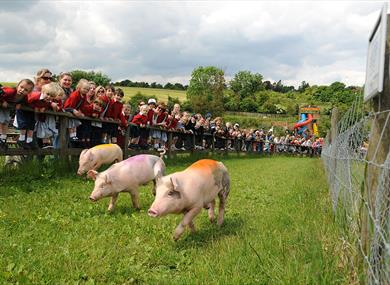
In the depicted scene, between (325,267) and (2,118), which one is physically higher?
(2,118)

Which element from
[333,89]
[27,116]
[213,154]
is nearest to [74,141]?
[27,116]

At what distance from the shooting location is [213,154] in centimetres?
2055

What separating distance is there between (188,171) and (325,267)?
1967 millimetres

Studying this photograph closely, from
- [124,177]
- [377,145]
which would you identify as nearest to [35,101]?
[124,177]

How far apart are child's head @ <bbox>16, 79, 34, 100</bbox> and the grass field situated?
1.64 metres

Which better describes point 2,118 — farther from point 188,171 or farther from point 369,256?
point 369,256

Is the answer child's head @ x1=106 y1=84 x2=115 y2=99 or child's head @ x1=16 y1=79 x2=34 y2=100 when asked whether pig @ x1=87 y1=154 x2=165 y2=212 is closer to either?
child's head @ x1=16 y1=79 x2=34 y2=100

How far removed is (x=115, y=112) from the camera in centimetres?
1094

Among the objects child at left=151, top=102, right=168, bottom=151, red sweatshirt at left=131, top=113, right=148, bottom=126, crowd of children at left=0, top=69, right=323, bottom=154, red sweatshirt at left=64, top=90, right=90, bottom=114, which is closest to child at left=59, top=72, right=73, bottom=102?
crowd of children at left=0, top=69, right=323, bottom=154

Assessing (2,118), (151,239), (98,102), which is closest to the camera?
(151,239)

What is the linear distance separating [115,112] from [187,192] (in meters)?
6.98

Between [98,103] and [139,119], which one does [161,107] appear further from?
[98,103]

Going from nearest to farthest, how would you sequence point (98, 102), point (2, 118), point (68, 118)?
point (2, 118)
point (68, 118)
point (98, 102)

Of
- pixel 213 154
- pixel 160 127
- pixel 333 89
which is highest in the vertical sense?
pixel 333 89
